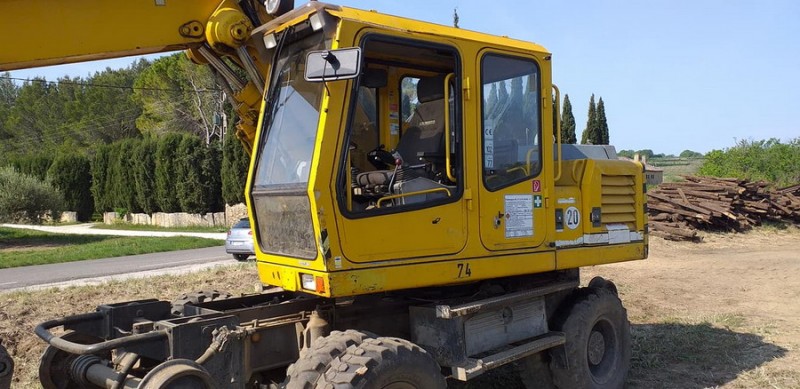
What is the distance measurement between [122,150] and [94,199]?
18.3 ft

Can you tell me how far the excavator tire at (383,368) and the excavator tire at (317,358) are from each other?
0.05 m

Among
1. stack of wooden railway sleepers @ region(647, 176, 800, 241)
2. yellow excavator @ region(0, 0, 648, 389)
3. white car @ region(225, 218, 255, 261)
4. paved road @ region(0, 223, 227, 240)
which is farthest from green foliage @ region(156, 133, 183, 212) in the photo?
yellow excavator @ region(0, 0, 648, 389)

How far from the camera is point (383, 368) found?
4.26m

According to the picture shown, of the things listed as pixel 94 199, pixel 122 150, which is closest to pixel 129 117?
pixel 94 199

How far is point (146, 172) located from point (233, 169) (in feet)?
25.3

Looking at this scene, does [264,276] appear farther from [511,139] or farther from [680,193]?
[680,193]

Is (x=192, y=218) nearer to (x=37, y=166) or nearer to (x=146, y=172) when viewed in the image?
(x=146, y=172)

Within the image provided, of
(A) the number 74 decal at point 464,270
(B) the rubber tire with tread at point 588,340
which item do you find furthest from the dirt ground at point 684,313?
(A) the number 74 decal at point 464,270

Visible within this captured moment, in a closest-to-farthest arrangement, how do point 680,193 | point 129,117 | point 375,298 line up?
1. point 375,298
2. point 680,193
3. point 129,117

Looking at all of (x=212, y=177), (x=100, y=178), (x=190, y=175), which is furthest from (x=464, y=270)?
(x=100, y=178)

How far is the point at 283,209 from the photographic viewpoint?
473cm

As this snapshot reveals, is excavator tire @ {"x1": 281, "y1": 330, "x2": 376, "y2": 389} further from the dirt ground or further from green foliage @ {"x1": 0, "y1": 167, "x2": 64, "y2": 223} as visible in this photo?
green foliage @ {"x1": 0, "y1": 167, "x2": 64, "y2": 223}

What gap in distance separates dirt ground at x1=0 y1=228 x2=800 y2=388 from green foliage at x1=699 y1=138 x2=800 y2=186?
1726cm

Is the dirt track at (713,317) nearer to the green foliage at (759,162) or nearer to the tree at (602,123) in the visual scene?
the green foliage at (759,162)
